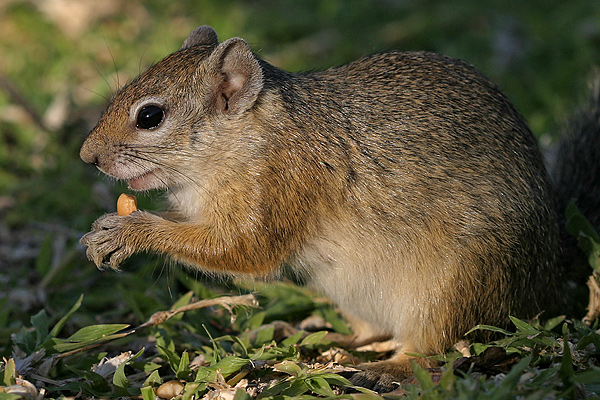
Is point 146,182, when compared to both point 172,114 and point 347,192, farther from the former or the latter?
point 347,192

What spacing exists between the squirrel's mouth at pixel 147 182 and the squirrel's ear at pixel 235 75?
0.45m

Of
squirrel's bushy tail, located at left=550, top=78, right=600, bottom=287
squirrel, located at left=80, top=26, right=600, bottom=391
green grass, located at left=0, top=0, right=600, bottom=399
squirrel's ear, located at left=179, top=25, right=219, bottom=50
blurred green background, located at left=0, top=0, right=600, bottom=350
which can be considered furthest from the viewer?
blurred green background, located at left=0, top=0, right=600, bottom=350

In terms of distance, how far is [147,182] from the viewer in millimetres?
3223

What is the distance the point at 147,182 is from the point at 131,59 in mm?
3359

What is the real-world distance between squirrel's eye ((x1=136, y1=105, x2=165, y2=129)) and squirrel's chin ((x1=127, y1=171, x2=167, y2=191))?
0.23 meters

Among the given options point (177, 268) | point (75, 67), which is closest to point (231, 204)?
point (177, 268)

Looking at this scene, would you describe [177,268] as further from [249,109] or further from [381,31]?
[381,31]

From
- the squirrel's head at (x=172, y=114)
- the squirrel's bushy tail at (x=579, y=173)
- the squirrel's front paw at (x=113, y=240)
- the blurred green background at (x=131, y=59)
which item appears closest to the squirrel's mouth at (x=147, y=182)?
the squirrel's head at (x=172, y=114)

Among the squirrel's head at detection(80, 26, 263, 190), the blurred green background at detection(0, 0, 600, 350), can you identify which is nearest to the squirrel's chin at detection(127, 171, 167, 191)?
the squirrel's head at detection(80, 26, 263, 190)

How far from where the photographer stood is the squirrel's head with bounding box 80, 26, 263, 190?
312cm

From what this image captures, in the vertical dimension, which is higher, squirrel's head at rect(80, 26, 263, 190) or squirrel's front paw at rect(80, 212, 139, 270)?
squirrel's head at rect(80, 26, 263, 190)

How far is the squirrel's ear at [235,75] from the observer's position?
3.11m

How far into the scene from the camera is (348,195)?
3184 mm

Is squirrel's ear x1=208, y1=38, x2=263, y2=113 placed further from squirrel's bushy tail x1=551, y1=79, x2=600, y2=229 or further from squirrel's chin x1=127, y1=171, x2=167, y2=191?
squirrel's bushy tail x1=551, y1=79, x2=600, y2=229
